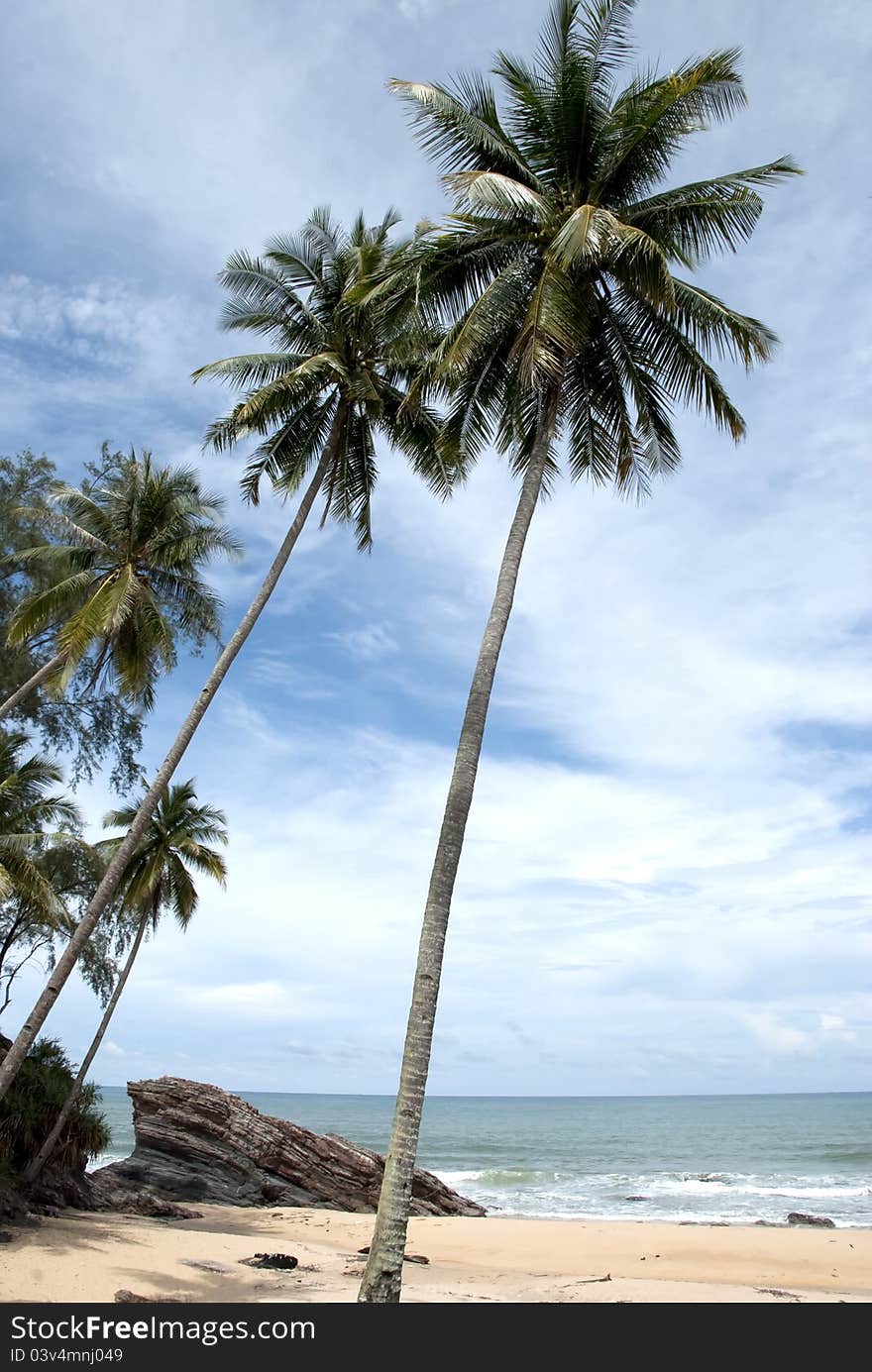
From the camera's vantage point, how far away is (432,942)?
9.12 meters

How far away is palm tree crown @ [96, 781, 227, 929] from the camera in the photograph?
2252 cm

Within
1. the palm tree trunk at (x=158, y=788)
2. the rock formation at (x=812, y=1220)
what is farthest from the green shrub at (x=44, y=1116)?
the rock formation at (x=812, y=1220)

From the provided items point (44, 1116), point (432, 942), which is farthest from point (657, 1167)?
point (432, 942)

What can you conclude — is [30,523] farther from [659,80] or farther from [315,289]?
[659,80]

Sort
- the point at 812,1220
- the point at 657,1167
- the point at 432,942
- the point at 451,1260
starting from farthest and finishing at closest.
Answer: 1. the point at 657,1167
2. the point at 812,1220
3. the point at 451,1260
4. the point at 432,942

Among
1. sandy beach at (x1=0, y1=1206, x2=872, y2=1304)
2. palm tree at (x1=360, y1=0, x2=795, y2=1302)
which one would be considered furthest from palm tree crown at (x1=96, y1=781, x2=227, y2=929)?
palm tree at (x1=360, y1=0, x2=795, y2=1302)

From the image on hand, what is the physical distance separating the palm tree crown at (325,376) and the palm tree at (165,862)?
9.48 meters

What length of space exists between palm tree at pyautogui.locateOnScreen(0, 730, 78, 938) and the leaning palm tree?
3.58ft

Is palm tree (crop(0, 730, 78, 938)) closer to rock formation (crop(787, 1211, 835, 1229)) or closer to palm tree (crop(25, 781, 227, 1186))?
palm tree (crop(25, 781, 227, 1186))

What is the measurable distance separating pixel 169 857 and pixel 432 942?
1541cm

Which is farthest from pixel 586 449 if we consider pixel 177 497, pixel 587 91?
pixel 177 497

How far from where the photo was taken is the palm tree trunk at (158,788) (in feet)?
45.5

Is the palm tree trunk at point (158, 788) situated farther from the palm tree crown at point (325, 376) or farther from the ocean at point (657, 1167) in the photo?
the ocean at point (657, 1167)

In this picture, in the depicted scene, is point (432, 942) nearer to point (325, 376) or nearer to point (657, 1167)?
point (325, 376)
